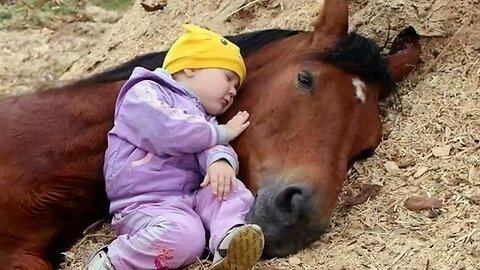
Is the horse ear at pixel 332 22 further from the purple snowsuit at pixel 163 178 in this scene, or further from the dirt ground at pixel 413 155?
the purple snowsuit at pixel 163 178

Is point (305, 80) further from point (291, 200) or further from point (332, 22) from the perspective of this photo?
point (291, 200)

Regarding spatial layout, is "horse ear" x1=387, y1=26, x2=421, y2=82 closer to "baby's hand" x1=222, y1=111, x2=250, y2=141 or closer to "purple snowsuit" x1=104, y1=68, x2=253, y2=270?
"baby's hand" x1=222, y1=111, x2=250, y2=141

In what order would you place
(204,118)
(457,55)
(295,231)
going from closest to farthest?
(295,231)
(204,118)
(457,55)

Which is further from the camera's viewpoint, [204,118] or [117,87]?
[117,87]

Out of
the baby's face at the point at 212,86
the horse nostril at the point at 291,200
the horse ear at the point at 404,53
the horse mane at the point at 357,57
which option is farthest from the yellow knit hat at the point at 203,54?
the horse ear at the point at 404,53

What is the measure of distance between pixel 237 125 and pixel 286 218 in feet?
1.75

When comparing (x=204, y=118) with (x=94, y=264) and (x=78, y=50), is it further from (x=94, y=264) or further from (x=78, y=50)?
(x=78, y=50)

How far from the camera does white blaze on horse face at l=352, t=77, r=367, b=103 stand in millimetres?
→ 3639

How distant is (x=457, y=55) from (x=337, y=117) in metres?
1.14

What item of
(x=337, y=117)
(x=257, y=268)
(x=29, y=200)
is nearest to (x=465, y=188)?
(x=337, y=117)

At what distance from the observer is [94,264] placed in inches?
129

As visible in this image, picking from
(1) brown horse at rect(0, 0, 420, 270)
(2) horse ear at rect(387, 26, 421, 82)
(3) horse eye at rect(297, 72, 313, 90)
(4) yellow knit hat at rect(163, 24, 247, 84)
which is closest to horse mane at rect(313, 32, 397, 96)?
(1) brown horse at rect(0, 0, 420, 270)

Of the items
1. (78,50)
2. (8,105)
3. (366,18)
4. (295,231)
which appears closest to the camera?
(295,231)

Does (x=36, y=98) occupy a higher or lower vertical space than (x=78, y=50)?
higher
